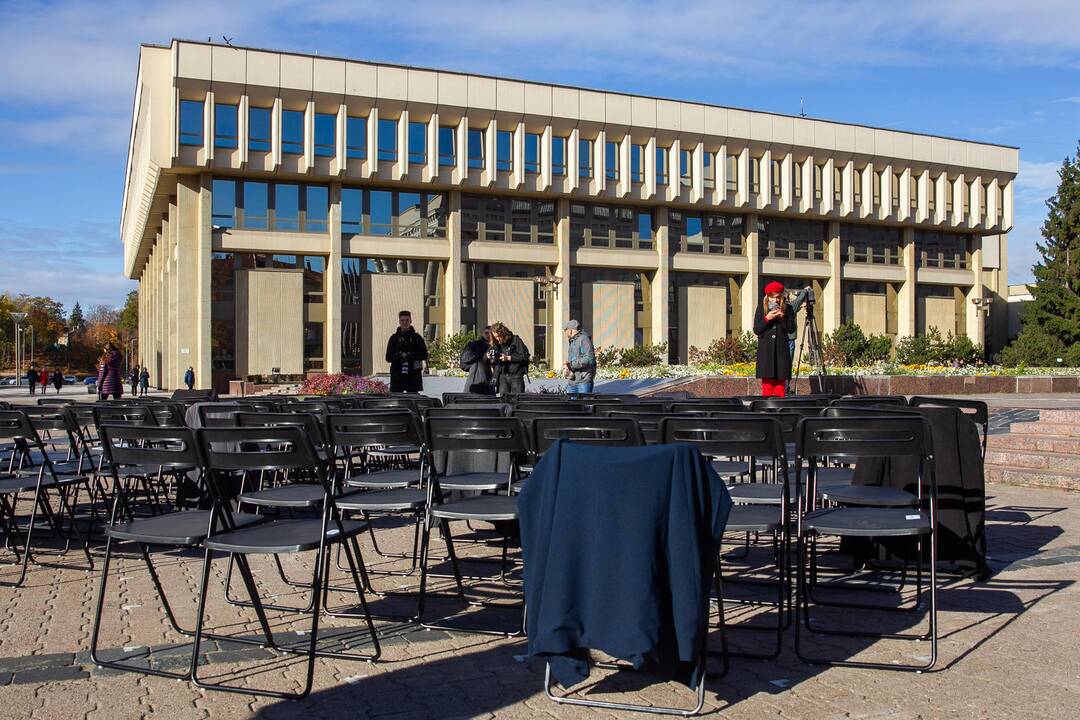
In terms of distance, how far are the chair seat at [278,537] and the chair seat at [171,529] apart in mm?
84

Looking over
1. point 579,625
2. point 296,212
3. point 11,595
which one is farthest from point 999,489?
point 296,212

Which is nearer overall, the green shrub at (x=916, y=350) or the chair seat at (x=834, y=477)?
the chair seat at (x=834, y=477)

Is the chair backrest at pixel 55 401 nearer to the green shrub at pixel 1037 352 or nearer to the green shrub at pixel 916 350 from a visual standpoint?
the green shrub at pixel 916 350

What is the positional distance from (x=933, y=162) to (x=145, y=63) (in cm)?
3855

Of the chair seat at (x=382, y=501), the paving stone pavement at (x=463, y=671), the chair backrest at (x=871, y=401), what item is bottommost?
the paving stone pavement at (x=463, y=671)

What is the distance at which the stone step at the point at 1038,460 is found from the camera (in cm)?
1048

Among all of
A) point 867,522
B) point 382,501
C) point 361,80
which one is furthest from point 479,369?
point 361,80

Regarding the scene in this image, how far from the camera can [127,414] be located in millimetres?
7309

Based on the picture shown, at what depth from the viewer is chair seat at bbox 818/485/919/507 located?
17.1 ft

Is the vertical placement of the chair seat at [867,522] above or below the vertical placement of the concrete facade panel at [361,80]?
below

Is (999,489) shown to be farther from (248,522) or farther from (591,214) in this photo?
(591,214)

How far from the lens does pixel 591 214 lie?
154 ft

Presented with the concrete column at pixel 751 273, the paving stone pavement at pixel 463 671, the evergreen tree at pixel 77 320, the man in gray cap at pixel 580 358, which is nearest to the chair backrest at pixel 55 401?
the paving stone pavement at pixel 463 671

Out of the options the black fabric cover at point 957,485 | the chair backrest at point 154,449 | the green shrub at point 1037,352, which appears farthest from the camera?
the green shrub at point 1037,352
